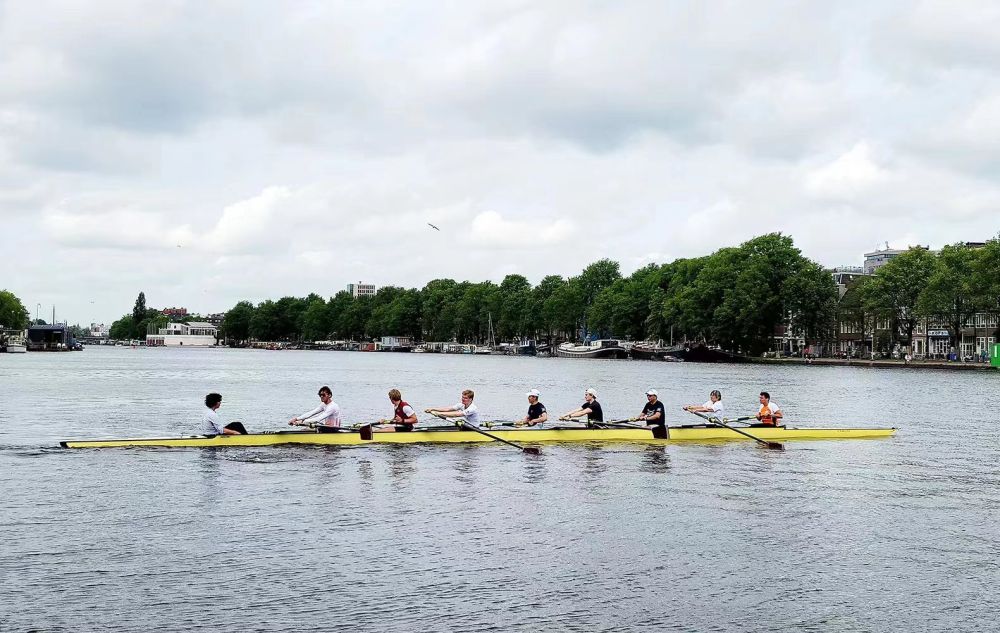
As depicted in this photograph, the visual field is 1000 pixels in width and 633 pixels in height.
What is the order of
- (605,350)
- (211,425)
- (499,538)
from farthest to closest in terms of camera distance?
1. (605,350)
2. (211,425)
3. (499,538)

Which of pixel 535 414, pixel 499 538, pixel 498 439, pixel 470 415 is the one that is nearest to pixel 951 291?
pixel 535 414

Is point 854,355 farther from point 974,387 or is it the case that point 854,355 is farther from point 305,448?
point 305,448

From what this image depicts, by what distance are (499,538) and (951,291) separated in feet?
413

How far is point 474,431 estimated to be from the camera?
34.3 meters

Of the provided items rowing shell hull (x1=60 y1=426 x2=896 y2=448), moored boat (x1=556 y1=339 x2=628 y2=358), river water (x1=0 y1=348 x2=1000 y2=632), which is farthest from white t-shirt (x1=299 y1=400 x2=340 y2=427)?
moored boat (x1=556 y1=339 x2=628 y2=358)

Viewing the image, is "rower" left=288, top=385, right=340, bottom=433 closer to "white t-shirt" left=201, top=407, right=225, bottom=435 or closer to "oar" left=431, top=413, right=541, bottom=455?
"white t-shirt" left=201, top=407, right=225, bottom=435

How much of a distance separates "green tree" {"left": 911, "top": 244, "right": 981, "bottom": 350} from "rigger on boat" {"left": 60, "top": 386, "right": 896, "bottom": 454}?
99328 mm

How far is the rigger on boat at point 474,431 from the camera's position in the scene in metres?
31.8

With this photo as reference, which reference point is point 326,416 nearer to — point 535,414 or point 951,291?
point 535,414

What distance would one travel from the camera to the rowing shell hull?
104ft

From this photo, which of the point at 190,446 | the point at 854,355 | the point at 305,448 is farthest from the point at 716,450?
the point at 854,355

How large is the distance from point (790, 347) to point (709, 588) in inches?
7321

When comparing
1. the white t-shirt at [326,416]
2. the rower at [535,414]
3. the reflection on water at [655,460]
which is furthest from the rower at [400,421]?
the reflection on water at [655,460]

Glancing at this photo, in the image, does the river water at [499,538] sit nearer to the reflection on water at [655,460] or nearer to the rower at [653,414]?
the reflection on water at [655,460]
